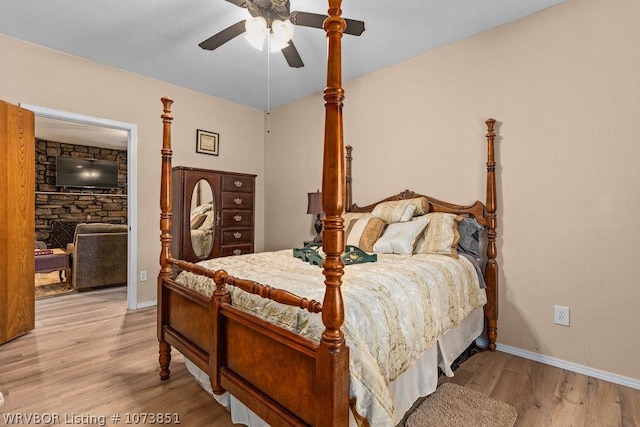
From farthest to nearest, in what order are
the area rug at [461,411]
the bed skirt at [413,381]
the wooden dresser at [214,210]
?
the wooden dresser at [214,210]
the area rug at [461,411]
the bed skirt at [413,381]

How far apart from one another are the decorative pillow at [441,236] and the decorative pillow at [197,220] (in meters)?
2.36

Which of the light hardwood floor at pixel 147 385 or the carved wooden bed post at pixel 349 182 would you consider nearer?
the light hardwood floor at pixel 147 385

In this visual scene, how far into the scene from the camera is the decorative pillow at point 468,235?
2.62 metres

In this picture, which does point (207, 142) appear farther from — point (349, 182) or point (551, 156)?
point (551, 156)

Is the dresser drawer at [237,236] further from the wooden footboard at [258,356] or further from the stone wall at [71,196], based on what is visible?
the stone wall at [71,196]

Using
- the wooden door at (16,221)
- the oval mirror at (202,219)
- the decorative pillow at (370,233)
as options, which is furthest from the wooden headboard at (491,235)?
the wooden door at (16,221)

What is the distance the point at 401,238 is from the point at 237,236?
212 cm

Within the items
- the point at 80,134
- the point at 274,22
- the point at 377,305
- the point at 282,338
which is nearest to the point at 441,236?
the point at 377,305

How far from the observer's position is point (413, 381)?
5.62 feet

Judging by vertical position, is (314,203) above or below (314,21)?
below

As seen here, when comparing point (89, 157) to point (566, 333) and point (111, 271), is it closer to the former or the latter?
point (111, 271)

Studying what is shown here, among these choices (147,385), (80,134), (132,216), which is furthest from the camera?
(80,134)

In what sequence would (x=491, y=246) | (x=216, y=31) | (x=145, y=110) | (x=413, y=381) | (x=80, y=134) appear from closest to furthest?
(x=413, y=381), (x=491, y=246), (x=216, y=31), (x=145, y=110), (x=80, y=134)

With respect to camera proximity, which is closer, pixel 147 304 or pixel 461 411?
pixel 461 411
